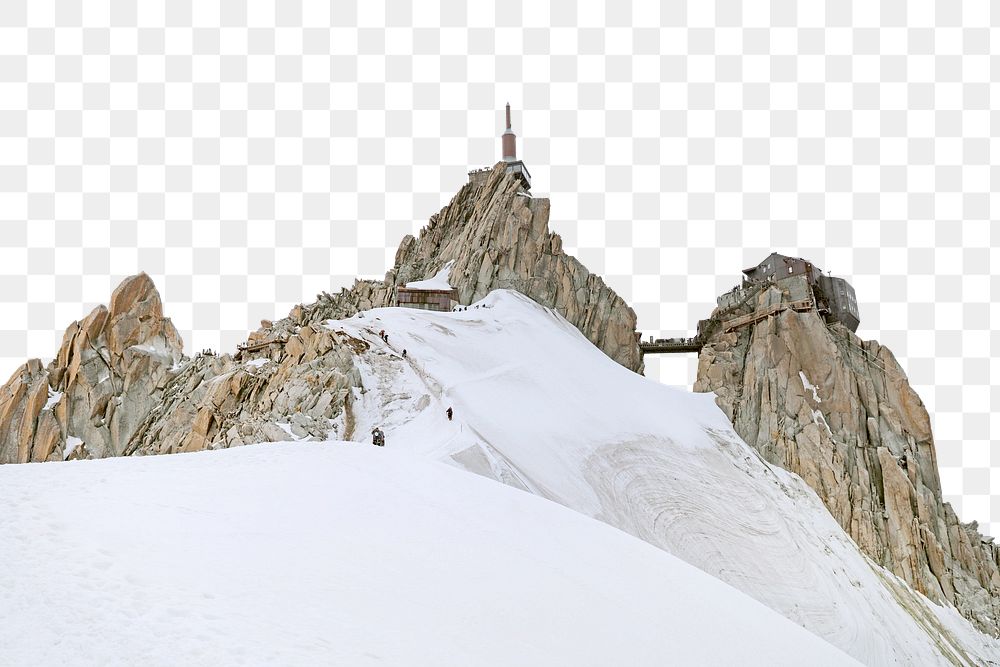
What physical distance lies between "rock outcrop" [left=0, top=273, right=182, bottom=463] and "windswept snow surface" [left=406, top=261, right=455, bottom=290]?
1881 cm

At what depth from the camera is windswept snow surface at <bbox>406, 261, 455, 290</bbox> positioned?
57.0 m

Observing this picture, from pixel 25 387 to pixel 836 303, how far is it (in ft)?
194

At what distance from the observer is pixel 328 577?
1012cm

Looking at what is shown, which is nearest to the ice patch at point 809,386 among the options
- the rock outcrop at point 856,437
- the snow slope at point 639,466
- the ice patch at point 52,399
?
the rock outcrop at point 856,437

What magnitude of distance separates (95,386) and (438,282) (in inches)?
1001

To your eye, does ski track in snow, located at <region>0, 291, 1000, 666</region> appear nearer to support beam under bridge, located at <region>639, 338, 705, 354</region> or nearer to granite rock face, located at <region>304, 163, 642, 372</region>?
granite rock face, located at <region>304, 163, 642, 372</region>

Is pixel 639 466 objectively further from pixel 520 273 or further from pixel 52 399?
pixel 52 399

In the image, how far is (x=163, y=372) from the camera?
182 ft

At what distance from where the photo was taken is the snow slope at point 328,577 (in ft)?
26.5

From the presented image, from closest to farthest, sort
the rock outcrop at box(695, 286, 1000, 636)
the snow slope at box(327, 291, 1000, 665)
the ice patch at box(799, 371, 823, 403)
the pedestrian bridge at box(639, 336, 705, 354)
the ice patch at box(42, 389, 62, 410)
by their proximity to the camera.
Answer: the snow slope at box(327, 291, 1000, 665)
the rock outcrop at box(695, 286, 1000, 636)
the ice patch at box(799, 371, 823, 403)
the ice patch at box(42, 389, 62, 410)
the pedestrian bridge at box(639, 336, 705, 354)

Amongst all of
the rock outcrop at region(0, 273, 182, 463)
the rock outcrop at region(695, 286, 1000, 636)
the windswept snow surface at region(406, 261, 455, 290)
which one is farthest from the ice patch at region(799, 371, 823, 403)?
the rock outcrop at region(0, 273, 182, 463)

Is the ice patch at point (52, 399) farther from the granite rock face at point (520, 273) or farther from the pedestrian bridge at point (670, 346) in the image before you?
the pedestrian bridge at point (670, 346)

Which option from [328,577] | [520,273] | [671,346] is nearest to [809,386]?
[671,346]

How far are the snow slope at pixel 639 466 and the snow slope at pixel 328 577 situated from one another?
919 cm
